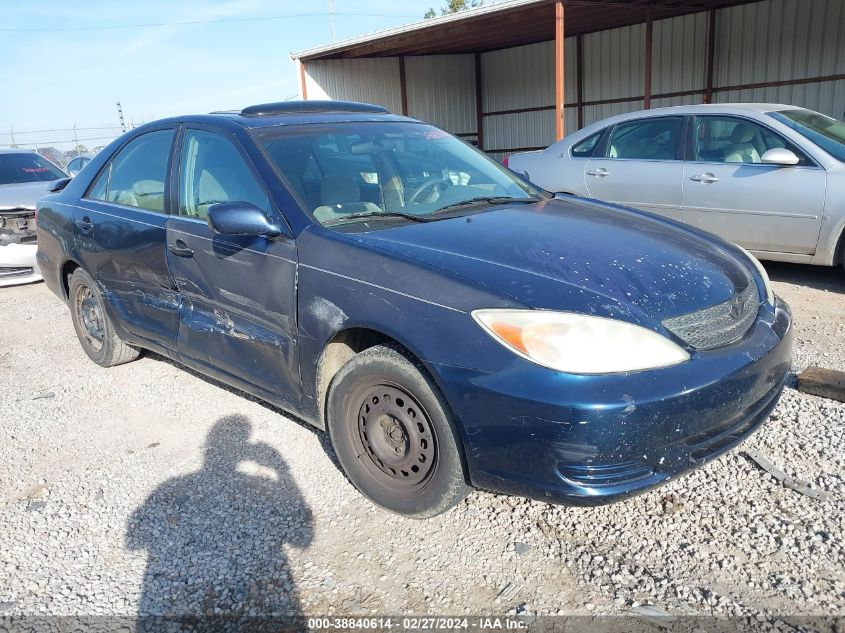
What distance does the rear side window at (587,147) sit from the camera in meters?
6.86

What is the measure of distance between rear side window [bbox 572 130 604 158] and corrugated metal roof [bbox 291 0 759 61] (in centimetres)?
548

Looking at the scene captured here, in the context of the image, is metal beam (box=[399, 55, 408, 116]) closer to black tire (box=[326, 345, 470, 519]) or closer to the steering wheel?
the steering wheel

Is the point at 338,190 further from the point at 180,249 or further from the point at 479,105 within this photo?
the point at 479,105

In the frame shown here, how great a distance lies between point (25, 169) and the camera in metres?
8.77

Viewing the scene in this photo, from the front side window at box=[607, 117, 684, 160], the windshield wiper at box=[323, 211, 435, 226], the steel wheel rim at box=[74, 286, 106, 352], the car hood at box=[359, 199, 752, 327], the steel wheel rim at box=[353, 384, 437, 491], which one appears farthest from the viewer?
the front side window at box=[607, 117, 684, 160]

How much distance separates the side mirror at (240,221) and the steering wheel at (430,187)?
720 millimetres

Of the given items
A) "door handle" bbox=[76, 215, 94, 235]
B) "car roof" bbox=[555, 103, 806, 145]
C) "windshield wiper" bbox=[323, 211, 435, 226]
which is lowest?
"door handle" bbox=[76, 215, 94, 235]

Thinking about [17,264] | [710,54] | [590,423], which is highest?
[710,54]

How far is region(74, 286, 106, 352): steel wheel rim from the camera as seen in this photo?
184 inches

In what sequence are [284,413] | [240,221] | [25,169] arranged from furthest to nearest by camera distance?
[25,169]
[284,413]
[240,221]

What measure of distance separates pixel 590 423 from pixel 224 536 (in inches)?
61.9

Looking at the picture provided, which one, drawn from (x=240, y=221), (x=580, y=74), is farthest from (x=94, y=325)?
(x=580, y=74)

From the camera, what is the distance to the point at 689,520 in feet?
8.81

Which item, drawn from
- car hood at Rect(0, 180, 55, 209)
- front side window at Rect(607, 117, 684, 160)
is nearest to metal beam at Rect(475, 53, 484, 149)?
front side window at Rect(607, 117, 684, 160)
